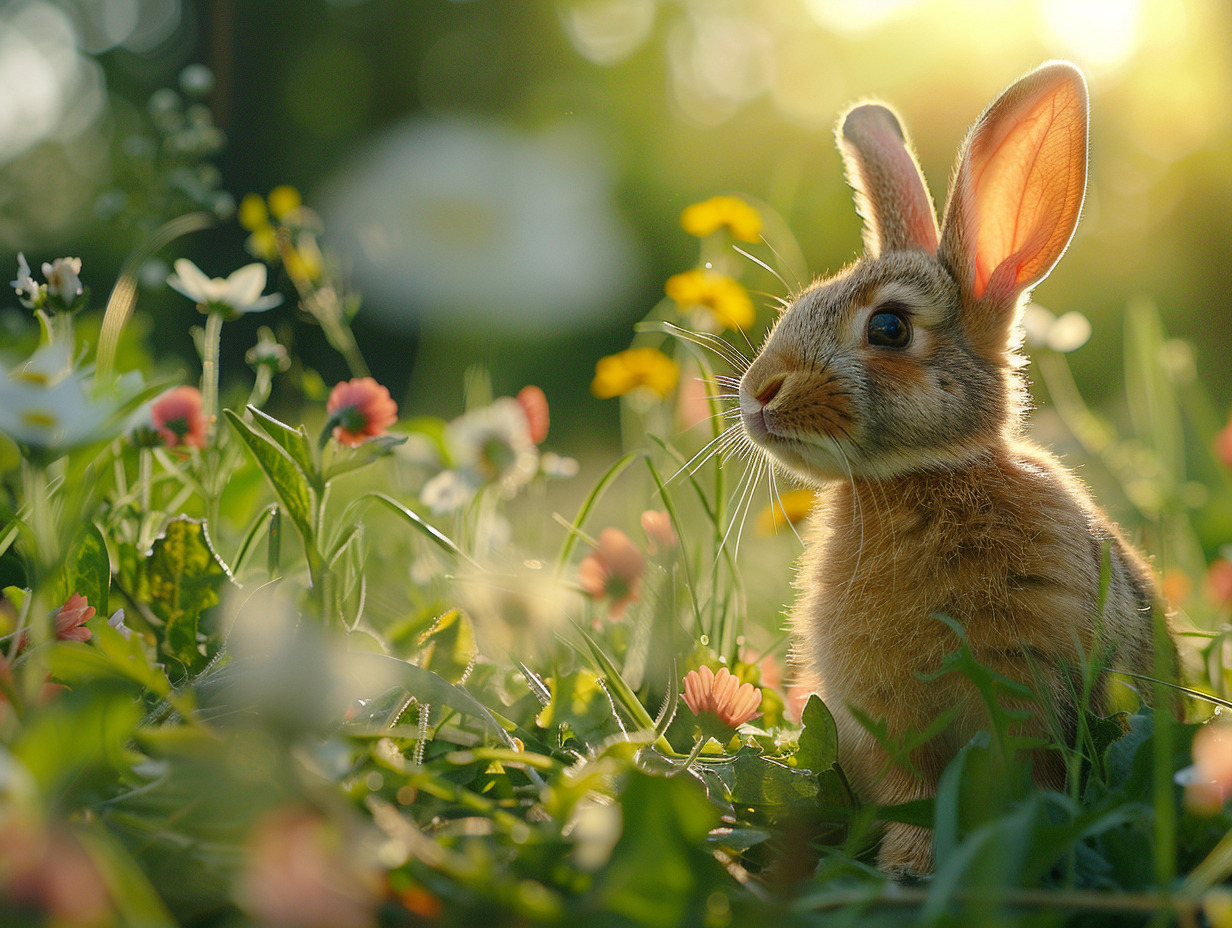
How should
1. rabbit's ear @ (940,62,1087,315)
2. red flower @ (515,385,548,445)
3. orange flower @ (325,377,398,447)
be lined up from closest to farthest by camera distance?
1. orange flower @ (325,377,398,447)
2. rabbit's ear @ (940,62,1087,315)
3. red flower @ (515,385,548,445)

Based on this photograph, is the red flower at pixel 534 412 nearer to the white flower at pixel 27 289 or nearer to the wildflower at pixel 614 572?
the wildflower at pixel 614 572

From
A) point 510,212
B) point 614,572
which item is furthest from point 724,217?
point 510,212

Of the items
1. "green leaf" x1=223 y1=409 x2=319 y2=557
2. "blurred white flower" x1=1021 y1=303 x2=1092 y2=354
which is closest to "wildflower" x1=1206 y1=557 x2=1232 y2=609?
"blurred white flower" x1=1021 y1=303 x2=1092 y2=354

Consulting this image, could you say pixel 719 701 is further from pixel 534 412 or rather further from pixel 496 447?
pixel 534 412

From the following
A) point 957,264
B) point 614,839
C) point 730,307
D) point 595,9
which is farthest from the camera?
point 595,9

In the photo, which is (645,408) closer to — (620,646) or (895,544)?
(620,646)

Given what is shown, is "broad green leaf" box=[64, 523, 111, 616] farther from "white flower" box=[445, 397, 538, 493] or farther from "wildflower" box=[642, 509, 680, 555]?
"wildflower" box=[642, 509, 680, 555]

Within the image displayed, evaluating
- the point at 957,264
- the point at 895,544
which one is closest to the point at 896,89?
the point at 957,264
